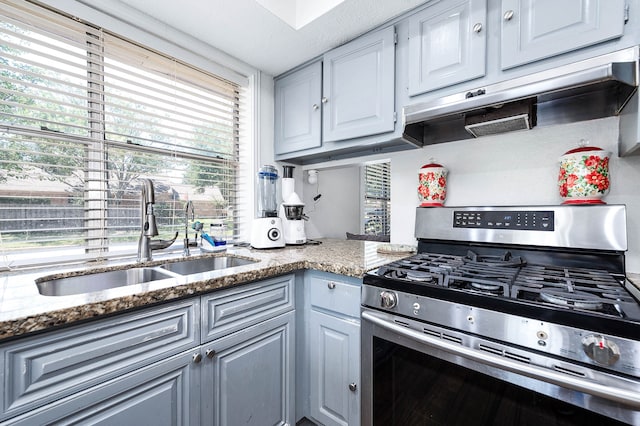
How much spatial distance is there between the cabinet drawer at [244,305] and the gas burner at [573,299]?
3.26 feet

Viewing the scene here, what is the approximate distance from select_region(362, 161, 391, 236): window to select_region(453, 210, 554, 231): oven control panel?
1776mm

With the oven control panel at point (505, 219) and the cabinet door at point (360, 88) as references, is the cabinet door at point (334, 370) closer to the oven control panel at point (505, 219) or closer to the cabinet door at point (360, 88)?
the oven control panel at point (505, 219)

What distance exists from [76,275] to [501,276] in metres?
1.69

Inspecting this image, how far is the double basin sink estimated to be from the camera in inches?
43.2

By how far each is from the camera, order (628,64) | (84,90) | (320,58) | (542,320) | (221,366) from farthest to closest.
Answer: (320,58), (84,90), (221,366), (628,64), (542,320)

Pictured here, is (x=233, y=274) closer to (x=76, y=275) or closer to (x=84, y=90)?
(x=76, y=275)

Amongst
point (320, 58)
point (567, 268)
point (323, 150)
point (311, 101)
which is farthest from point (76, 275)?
point (567, 268)

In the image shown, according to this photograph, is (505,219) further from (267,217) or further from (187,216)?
(187,216)

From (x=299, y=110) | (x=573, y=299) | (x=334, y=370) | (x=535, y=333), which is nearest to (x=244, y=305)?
(x=334, y=370)

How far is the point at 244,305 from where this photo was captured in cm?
115

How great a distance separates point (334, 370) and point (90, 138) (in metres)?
1.66

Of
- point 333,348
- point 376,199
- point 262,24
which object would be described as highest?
point 262,24

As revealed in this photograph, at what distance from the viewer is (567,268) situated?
1.11 meters

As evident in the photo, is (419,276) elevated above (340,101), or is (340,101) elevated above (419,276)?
(340,101)
